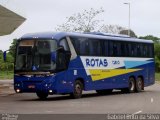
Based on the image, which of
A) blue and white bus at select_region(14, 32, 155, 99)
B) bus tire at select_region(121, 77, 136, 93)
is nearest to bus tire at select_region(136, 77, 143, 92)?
bus tire at select_region(121, 77, 136, 93)

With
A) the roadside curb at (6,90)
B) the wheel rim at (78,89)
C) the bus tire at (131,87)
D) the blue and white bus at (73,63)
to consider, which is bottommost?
the roadside curb at (6,90)

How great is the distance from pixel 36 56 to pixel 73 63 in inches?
89.9

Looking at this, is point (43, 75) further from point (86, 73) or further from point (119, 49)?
point (119, 49)

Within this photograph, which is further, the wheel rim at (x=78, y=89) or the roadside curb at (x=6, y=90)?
the roadside curb at (x=6, y=90)

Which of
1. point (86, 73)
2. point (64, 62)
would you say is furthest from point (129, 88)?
point (64, 62)

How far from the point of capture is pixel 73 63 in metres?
28.8

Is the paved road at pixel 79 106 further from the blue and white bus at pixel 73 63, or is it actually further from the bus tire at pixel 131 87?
the bus tire at pixel 131 87

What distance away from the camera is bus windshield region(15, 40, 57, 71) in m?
27.2

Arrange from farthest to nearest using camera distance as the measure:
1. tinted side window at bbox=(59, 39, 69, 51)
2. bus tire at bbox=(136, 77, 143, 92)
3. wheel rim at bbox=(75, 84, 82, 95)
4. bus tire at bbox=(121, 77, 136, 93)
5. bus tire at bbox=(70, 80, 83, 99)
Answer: bus tire at bbox=(136, 77, 143, 92), bus tire at bbox=(121, 77, 136, 93), wheel rim at bbox=(75, 84, 82, 95), bus tire at bbox=(70, 80, 83, 99), tinted side window at bbox=(59, 39, 69, 51)

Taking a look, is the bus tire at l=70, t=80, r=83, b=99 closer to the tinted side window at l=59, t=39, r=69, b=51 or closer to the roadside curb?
the tinted side window at l=59, t=39, r=69, b=51

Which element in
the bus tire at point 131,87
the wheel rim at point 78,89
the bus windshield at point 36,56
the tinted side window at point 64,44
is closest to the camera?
the bus windshield at point 36,56

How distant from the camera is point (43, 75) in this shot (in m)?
27.2

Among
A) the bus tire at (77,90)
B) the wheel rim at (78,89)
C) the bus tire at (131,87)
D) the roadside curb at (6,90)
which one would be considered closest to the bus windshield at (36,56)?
the bus tire at (77,90)

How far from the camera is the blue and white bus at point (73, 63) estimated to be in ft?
89.6
